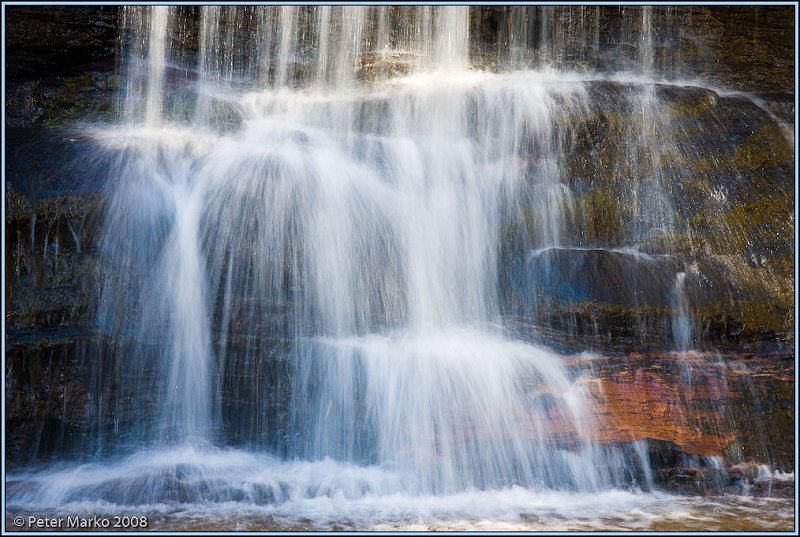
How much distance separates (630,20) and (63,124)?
7.21 metres

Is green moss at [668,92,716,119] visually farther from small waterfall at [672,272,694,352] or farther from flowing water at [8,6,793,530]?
small waterfall at [672,272,694,352]

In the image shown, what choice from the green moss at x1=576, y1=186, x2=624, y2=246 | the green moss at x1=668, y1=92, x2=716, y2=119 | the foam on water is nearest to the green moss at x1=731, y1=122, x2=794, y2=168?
the green moss at x1=668, y1=92, x2=716, y2=119

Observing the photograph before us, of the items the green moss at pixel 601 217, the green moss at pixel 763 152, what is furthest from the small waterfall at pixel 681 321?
the green moss at pixel 763 152

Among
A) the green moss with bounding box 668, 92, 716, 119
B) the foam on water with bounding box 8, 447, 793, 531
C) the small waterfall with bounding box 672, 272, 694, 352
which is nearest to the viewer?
the foam on water with bounding box 8, 447, 793, 531

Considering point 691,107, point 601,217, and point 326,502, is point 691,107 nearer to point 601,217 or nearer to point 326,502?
point 601,217

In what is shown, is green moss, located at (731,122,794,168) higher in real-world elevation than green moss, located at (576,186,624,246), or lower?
higher

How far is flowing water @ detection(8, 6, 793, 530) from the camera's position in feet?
19.8

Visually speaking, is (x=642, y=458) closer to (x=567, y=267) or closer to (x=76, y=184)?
(x=567, y=267)

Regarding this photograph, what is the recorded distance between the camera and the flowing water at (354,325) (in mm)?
A: 6027

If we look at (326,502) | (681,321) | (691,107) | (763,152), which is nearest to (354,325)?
(326,502)

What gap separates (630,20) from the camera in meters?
9.82

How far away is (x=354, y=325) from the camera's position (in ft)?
22.9

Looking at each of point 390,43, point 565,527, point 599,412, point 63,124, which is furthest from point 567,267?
point 63,124

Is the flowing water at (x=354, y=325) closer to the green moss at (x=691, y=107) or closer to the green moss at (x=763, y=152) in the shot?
the green moss at (x=691, y=107)
